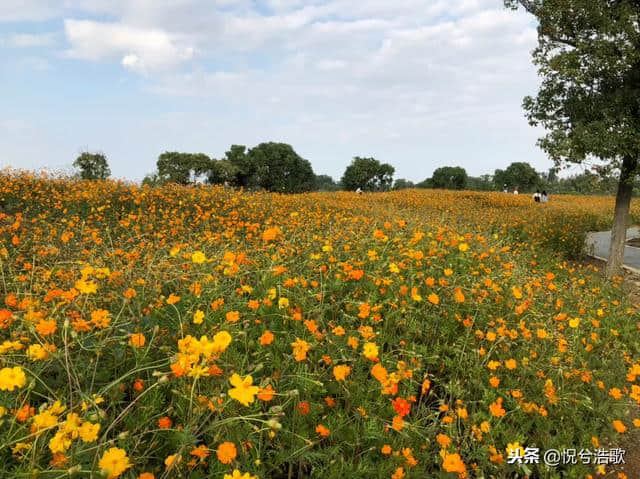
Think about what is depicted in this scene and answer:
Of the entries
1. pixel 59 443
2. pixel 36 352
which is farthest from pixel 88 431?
pixel 36 352

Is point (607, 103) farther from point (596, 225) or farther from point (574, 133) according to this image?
point (596, 225)

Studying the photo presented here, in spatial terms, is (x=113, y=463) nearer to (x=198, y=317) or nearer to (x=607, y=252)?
(x=198, y=317)

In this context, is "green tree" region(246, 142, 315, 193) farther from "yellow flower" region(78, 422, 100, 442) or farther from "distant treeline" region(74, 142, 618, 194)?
"yellow flower" region(78, 422, 100, 442)

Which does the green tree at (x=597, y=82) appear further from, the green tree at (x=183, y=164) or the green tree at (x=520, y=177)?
the green tree at (x=520, y=177)

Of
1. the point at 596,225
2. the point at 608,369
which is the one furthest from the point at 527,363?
the point at 596,225

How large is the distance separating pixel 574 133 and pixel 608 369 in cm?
669

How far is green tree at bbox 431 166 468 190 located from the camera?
68938 mm

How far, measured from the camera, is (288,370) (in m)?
2.76

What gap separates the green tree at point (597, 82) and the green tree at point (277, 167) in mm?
51332

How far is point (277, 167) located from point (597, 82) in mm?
55518

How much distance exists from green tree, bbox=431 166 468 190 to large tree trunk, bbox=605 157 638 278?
60.9 m

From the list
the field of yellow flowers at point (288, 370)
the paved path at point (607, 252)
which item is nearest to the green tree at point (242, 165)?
the paved path at point (607, 252)

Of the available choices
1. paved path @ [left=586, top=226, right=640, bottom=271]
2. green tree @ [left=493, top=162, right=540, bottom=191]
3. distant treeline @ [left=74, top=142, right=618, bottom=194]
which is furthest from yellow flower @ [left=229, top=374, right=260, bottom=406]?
green tree @ [left=493, top=162, right=540, bottom=191]

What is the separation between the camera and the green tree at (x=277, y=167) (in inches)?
2454
